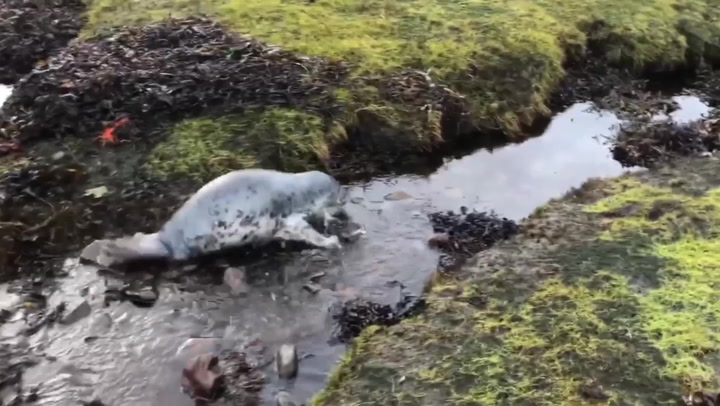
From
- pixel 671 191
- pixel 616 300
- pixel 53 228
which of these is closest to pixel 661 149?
pixel 671 191

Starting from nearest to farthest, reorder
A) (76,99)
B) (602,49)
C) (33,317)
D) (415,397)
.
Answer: (415,397) → (33,317) → (76,99) → (602,49)

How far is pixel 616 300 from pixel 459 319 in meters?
0.86

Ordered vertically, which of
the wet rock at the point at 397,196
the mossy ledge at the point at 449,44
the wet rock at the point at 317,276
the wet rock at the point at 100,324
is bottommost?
the wet rock at the point at 100,324

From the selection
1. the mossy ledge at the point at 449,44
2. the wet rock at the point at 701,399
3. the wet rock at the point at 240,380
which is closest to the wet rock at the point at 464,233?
the mossy ledge at the point at 449,44

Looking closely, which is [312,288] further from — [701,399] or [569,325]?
[701,399]

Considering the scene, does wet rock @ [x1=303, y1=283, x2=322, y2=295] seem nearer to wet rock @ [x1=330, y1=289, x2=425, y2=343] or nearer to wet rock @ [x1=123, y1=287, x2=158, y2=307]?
wet rock @ [x1=330, y1=289, x2=425, y2=343]

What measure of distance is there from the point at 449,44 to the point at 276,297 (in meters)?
3.48

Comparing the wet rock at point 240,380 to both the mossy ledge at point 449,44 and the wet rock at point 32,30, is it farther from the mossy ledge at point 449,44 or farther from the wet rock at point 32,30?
the wet rock at point 32,30

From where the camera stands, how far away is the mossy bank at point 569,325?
3.69 meters

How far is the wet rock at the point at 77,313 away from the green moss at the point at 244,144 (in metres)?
1.39

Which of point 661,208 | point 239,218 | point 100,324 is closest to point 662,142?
point 661,208

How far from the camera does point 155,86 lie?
20.4 feet

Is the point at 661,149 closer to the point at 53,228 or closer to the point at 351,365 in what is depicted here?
the point at 351,365

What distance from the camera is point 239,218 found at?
4.89m
